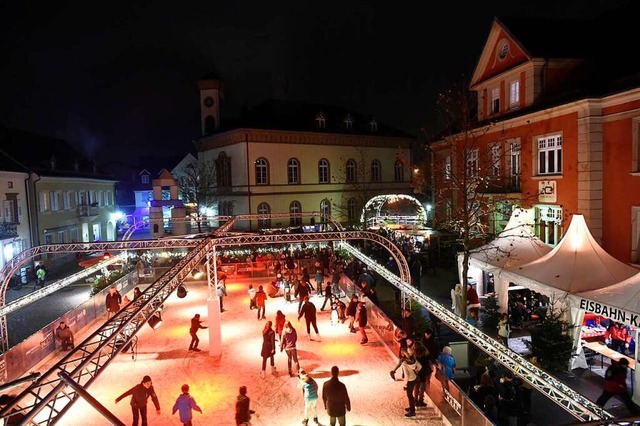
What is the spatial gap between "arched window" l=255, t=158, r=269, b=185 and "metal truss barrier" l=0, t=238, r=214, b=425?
26.1m

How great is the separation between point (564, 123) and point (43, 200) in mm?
33370

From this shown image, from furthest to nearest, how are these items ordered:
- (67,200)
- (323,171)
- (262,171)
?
1. (323,171)
2. (262,171)
3. (67,200)

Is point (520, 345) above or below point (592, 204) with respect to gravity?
below

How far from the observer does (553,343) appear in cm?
1291

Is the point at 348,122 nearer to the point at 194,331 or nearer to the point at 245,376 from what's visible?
the point at 194,331

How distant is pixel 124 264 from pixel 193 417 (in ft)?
62.0

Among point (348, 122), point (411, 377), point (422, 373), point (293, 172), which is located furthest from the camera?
point (348, 122)

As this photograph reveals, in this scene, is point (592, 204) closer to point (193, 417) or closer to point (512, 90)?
point (512, 90)

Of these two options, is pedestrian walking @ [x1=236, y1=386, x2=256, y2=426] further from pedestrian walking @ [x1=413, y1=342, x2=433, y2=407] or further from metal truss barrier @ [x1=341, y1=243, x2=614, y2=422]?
metal truss barrier @ [x1=341, y1=243, x2=614, y2=422]

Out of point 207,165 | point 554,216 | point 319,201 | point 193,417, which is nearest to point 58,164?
point 207,165

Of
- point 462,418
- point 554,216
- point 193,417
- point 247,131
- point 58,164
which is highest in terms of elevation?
point 247,131

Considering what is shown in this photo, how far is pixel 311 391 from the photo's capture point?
1064cm

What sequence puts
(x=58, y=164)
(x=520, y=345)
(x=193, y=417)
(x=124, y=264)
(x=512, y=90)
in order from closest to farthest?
(x=193, y=417) → (x=520, y=345) → (x=512, y=90) → (x=124, y=264) → (x=58, y=164)

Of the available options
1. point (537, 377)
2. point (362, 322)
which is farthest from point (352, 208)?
point (537, 377)
